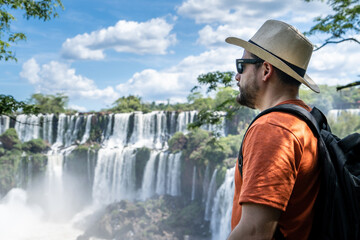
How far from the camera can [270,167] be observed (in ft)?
2.78

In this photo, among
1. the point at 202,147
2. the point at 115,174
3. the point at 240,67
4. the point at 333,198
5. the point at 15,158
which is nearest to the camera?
the point at 333,198

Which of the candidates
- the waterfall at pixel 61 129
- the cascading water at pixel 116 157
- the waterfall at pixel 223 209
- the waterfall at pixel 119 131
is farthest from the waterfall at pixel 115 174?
the waterfall at pixel 223 209

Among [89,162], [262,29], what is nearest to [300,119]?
[262,29]

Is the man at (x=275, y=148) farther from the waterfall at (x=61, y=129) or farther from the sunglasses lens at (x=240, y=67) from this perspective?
the waterfall at (x=61, y=129)

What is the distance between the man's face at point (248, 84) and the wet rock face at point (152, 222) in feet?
58.3

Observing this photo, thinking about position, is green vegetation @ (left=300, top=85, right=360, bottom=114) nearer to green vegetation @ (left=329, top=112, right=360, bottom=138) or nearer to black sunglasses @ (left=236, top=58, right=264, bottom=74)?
green vegetation @ (left=329, top=112, right=360, bottom=138)

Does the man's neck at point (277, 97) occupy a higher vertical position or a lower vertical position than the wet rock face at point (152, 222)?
higher

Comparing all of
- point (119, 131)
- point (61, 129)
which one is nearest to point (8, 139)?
point (61, 129)

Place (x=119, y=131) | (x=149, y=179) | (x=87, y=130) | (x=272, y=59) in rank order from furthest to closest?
(x=87, y=130) < (x=119, y=131) < (x=149, y=179) < (x=272, y=59)

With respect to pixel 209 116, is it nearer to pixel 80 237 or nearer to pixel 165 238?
pixel 165 238

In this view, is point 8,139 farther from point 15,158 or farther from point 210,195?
point 210,195

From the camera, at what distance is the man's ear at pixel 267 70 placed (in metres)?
1.08

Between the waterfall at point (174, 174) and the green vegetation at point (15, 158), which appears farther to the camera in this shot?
the green vegetation at point (15, 158)

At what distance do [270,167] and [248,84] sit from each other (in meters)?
0.37
